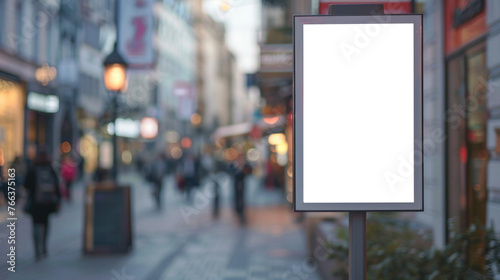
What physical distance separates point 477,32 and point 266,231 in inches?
329

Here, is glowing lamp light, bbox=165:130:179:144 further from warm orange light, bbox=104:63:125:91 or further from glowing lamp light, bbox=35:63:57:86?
warm orange light, bbox=104:63:125:91

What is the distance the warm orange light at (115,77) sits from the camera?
11.6 meters

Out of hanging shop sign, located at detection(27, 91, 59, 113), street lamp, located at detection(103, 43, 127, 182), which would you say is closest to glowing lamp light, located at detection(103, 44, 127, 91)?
street lamp, located at detection(103, 43, 127, 182)

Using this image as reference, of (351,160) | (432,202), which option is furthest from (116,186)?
(351,160)

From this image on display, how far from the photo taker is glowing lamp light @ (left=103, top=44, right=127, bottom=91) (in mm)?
11633

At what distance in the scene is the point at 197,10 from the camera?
82.4 metres

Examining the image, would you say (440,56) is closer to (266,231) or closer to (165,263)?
(165,263)

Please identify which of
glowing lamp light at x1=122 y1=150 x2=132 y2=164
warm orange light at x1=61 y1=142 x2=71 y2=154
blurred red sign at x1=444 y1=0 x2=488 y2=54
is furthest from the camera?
glowing lamp light at x1=122 y1=150 x2=132 y2=164

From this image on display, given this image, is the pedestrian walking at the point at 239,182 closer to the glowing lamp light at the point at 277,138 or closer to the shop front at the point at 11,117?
the shop front at the point at 11,117

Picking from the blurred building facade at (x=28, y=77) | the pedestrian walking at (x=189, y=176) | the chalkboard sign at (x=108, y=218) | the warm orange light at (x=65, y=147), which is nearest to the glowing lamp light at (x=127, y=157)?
the warm orange light at (x=65, y=147)

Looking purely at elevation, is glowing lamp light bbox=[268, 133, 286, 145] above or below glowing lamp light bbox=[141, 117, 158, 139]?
below

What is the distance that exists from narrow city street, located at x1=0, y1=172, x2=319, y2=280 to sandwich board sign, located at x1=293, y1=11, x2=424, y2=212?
16.8ft

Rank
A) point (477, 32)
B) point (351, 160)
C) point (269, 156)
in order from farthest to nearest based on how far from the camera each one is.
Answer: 1. point (269, 156)
2. point (477, 32)
3. point (351, 160)

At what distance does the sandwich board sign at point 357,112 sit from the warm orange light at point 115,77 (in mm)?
A: 8576
